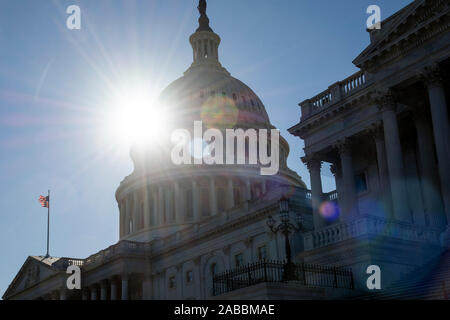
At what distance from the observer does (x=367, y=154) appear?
4044cm

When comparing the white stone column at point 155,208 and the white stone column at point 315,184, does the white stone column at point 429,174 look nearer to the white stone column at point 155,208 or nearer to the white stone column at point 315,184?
the white stone column at point 315,184

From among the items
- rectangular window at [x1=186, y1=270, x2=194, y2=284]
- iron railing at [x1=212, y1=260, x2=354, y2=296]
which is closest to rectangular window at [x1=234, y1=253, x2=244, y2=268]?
rectangular window at [x1=186, y1=270, x2=194, y2=284]

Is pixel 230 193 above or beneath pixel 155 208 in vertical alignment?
above

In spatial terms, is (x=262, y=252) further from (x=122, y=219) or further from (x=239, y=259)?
(x=122, y=219)

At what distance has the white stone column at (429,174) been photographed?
108ft

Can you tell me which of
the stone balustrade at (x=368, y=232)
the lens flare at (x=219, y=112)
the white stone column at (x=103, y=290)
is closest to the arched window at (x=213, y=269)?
the white stone column at (x=103, y=290)

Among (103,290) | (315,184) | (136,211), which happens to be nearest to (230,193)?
(136,211)

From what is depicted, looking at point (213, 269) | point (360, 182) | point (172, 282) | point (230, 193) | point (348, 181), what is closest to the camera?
point (348, 181)

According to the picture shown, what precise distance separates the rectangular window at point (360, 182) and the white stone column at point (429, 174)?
5.94 m

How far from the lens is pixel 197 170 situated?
8900 centimetres

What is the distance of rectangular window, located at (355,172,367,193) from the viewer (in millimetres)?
40594

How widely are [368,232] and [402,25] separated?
11198mm

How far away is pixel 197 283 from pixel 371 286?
3380cm
